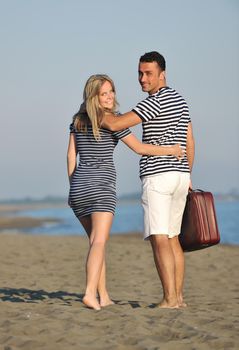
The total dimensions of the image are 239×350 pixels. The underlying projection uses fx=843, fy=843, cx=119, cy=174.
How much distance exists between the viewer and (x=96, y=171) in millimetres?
6562

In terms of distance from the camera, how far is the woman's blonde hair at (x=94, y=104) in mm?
6496

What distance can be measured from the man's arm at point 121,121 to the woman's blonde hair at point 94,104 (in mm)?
66

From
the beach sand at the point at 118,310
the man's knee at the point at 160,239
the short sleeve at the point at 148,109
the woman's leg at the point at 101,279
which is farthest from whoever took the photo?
the woman's leg at the point at 101,279

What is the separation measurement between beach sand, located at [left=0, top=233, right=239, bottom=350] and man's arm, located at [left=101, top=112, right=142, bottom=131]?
142cm

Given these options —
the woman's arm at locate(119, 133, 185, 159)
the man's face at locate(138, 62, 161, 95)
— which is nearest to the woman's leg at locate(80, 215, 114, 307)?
the woman's arm at locate(119, 133, 185, 159)

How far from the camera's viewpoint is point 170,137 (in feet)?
21.3

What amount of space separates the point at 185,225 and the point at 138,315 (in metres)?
0.85

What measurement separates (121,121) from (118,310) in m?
1.47

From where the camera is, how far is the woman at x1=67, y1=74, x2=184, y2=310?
653 cm

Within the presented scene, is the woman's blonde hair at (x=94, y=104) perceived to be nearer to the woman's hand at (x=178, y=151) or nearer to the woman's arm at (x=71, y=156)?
the woman's arm at (x=71, y=156)

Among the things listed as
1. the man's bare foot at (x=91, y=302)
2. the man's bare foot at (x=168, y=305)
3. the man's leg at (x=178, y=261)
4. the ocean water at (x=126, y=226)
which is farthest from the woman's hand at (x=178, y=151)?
the ocean water at (x=126, y=226)

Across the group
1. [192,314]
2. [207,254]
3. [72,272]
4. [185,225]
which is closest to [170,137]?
[185,225]

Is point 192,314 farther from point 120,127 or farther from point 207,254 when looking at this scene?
point 207,254

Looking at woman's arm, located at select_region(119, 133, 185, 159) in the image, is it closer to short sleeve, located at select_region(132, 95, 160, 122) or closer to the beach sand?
short sleeve, located at select_region(132, 95, 160, 122)
